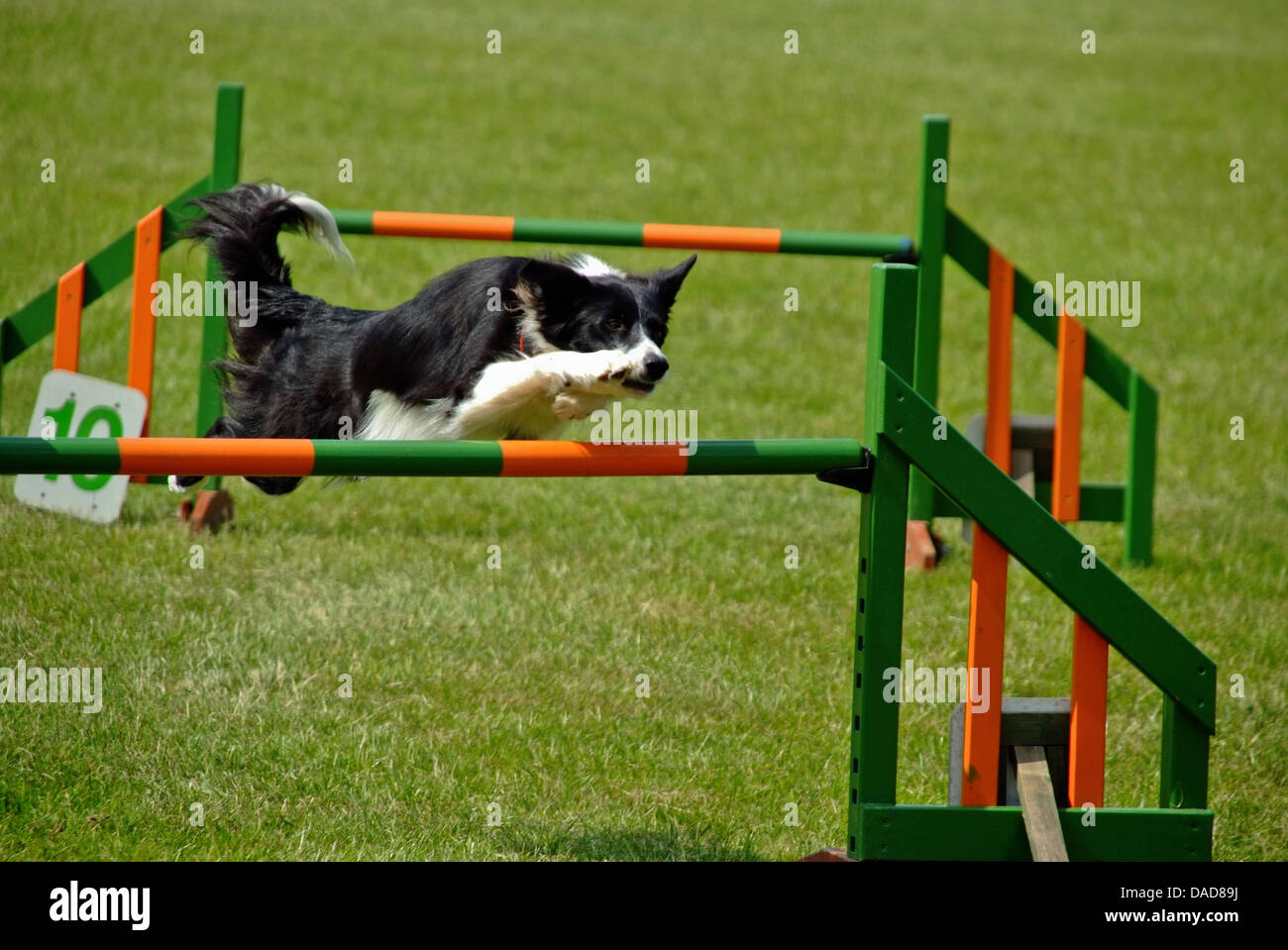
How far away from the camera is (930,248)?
6.01 meters

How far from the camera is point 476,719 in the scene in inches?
177

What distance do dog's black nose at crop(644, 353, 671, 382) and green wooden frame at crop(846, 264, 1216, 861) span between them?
0.57 meters

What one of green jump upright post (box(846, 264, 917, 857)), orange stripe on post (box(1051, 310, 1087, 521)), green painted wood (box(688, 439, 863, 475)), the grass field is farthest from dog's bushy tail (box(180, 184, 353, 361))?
orange stripe on post (box(1051, 310, 1087, 521))

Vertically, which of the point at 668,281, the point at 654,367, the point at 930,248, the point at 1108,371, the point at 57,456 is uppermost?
the point at 930,248

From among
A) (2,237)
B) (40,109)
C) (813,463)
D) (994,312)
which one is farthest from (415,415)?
(40,109)

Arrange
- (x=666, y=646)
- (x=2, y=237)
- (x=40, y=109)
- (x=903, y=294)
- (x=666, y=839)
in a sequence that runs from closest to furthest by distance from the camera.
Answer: (x=903, y=294)
(x=666, y=839)
(x=666, y=646)
(x=2, y=237)
(x=40, y=109)

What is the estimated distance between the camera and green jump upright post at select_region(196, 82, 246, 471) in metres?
5.84

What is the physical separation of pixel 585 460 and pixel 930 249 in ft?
10.9

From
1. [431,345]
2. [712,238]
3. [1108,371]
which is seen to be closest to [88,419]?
[431,345]

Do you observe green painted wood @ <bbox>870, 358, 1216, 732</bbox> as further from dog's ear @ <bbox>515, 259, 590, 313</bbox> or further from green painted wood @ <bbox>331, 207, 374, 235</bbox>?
green painted wood @ <bbox>331, 207, 374, 235</bbox>

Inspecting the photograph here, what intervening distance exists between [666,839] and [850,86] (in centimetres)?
1503

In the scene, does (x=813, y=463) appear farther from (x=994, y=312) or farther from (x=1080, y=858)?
(x=994, y=312)

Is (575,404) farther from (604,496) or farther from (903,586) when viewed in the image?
(604,496)

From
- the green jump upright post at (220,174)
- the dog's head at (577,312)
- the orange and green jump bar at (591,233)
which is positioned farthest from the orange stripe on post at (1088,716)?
the green jump upright post at (220,174)
